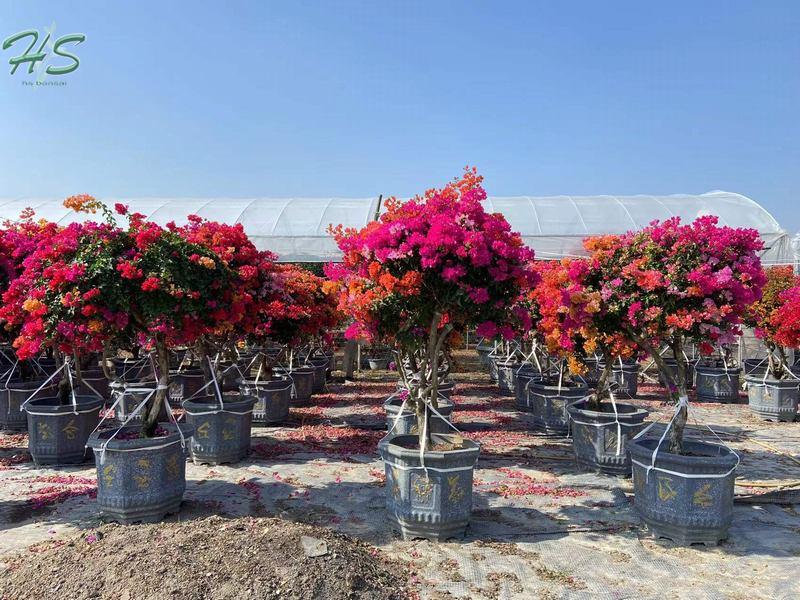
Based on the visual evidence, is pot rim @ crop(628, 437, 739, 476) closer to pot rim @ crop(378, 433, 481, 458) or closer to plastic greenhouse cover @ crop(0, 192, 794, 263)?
pot rim @ crop(378, 433, 481, 458)

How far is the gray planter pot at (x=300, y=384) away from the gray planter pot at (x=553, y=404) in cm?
429

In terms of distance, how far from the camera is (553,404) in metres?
8.51

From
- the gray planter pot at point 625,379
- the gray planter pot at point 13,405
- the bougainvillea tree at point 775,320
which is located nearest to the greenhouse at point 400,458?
the gray planter pot at point 13,405

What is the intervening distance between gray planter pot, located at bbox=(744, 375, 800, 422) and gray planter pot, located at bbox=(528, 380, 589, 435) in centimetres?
340

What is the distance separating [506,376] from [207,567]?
987 centimetres

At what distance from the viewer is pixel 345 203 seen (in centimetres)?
1977

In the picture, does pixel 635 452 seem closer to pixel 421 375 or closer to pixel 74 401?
pixel 421 375

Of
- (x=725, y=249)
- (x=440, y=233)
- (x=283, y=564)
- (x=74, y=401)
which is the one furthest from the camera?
(x=74, y=401)

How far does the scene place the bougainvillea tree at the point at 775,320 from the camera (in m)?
8.88

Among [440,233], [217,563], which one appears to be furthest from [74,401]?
[440,233]

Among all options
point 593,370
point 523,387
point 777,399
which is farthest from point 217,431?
point 593,370

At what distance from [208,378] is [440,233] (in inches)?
212

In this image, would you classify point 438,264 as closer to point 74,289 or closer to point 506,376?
point 74,289

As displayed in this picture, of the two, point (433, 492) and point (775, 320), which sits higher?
point (775, 320)
